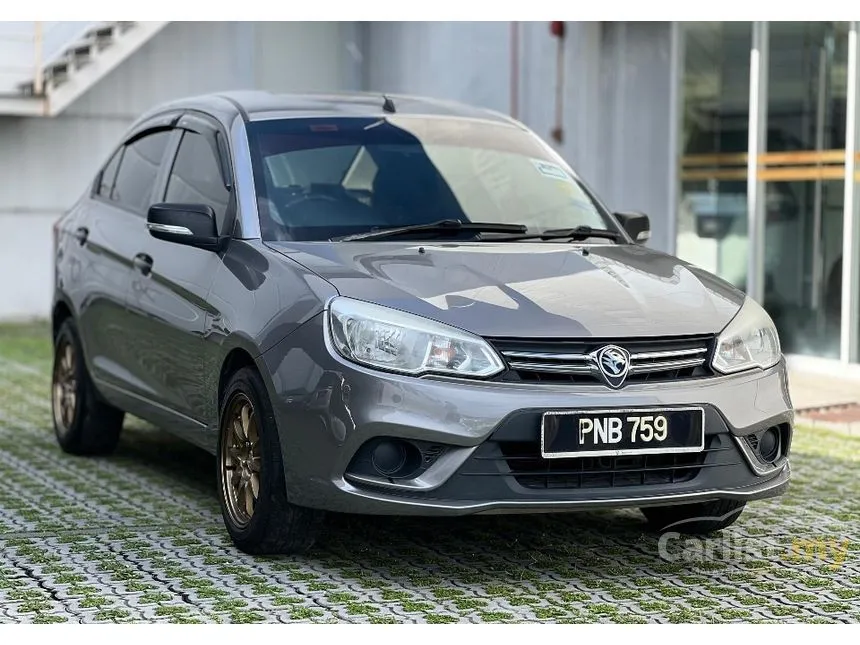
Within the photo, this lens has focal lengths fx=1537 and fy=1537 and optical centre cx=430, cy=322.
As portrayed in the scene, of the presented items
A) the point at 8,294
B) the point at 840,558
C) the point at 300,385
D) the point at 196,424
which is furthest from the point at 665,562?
the point at 8,294

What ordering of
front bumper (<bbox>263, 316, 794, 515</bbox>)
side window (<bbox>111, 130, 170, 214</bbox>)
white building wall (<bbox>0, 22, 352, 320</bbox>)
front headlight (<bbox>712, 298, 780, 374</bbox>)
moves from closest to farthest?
front bumper (<bbox>263, 316, 794, 515</bbox>) → front headlight (<bbox>712, 298, 780, 374</bbox>) → side window (<bbox>111, 130, 170, 214</bbox>) → white building wall (<bbox>0, 22, 352, 320</bbox>)

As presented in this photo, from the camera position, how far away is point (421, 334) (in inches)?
200

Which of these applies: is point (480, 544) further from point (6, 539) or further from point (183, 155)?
point (183, 155)

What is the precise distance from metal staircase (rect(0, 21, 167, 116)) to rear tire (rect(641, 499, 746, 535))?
12657 mm

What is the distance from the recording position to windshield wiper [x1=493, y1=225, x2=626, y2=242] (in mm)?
6156

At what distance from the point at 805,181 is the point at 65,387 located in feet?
21.8

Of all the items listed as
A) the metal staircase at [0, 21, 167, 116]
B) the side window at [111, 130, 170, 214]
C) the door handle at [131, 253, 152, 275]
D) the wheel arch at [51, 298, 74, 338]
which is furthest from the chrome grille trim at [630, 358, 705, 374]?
the metal staircase at [0, 21, 167, 116]

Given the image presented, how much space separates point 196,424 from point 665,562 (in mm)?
1989

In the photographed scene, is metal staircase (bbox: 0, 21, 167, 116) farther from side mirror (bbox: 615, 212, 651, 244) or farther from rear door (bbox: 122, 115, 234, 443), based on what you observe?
side mirror (bbox: 615, 212, 651, 244)

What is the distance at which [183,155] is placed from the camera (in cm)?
701

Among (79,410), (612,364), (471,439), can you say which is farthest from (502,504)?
(79,410)

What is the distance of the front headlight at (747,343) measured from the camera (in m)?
5.36

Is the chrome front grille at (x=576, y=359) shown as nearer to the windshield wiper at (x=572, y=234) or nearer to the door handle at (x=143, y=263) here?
the windshield wiper at (x=572, y=234)

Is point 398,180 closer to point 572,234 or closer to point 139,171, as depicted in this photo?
point 572,234
